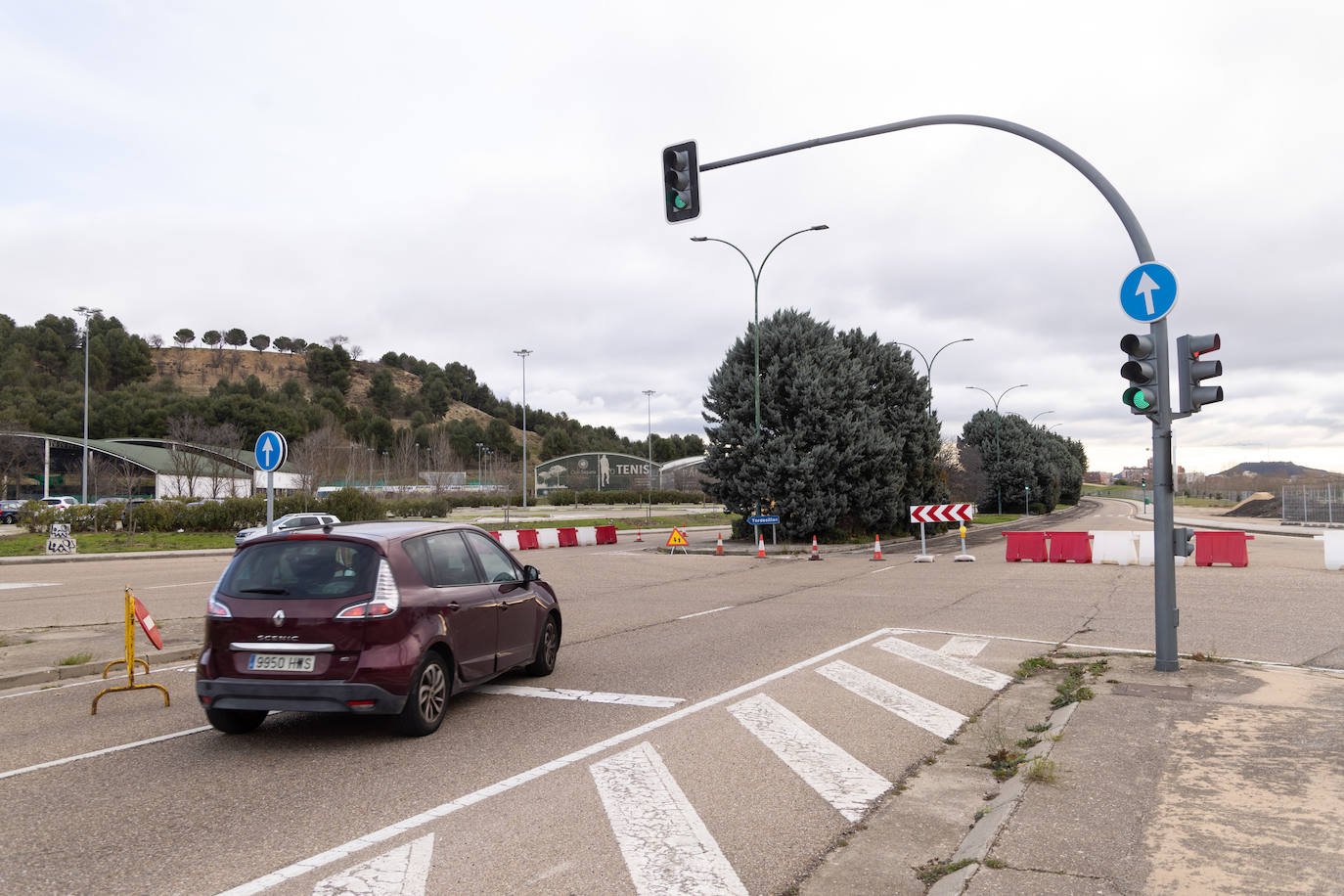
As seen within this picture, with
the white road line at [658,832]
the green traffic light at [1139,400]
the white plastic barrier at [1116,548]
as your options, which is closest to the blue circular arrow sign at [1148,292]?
the green traffic light at [1139,400]

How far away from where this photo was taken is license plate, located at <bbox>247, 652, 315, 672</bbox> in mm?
6273

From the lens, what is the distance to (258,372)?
551 feet

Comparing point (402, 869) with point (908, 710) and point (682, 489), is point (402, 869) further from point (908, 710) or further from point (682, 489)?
point (682, 489)

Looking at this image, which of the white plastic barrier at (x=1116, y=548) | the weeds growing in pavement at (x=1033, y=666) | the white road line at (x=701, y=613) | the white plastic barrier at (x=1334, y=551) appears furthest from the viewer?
the white plastic barrier at (x=1116, y=548)

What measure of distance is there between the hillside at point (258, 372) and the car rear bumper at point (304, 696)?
150523 mm

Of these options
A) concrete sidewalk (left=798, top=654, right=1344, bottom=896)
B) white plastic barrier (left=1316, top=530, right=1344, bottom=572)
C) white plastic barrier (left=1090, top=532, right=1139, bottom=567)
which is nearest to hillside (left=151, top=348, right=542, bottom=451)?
white plastic barrier (left=1090, top=532, right=1139, bottom=567)

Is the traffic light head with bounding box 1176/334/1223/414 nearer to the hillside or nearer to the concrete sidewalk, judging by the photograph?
the concrete sidewalk

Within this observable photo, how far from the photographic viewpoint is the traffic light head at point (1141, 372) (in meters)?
8.55

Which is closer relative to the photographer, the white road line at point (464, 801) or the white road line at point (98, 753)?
the white road line at point (464, 801)

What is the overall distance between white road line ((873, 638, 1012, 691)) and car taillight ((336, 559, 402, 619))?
17.9 ft

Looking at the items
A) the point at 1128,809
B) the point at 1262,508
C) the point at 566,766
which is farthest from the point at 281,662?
the point at 1262,508

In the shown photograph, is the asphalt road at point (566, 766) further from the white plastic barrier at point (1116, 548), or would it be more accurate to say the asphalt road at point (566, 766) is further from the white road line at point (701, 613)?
the white plastic barrier at point (1116, 548)

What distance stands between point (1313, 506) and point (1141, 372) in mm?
48016

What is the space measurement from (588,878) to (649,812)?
35.8 inches
